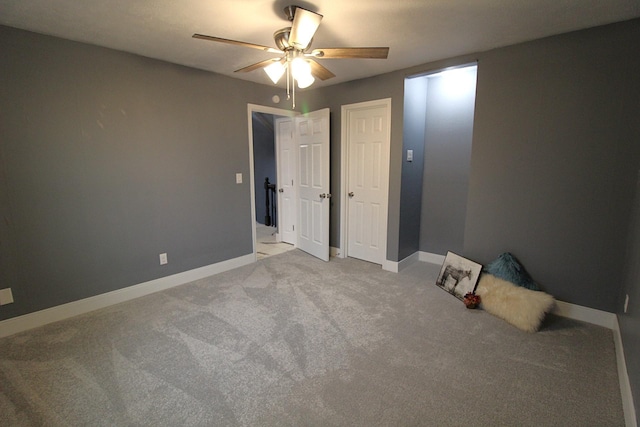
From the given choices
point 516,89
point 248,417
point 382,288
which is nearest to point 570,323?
point 382,288

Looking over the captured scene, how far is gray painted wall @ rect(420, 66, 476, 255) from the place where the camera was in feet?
11.9

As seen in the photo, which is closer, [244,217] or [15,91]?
[15,91]

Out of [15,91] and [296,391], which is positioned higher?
[15,91]

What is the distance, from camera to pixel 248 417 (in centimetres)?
164

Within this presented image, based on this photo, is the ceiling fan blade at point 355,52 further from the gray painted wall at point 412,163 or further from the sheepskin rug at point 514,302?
the sheepskin rug at point 514,302

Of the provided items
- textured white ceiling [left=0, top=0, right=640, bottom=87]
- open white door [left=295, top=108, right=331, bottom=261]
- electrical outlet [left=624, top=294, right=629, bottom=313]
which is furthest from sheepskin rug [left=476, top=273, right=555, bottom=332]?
textured white ceiling [left=0, top=0, right=640, bottom=87]

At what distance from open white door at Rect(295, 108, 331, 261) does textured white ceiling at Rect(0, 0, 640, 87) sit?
1.43m

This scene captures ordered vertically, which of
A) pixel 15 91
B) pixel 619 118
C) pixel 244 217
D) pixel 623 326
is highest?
pixel 15 91

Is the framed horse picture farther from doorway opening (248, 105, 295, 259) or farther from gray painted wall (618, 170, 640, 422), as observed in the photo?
doorway opening (248, 105, 295, 259)

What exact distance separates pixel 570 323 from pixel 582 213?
940mm

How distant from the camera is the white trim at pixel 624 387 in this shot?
154cm

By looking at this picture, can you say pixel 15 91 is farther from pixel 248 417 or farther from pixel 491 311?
pixel 491 311

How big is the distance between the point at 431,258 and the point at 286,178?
8.21ft

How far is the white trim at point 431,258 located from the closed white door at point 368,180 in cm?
66
